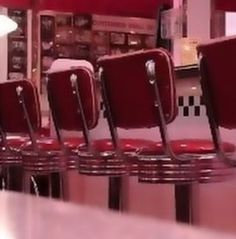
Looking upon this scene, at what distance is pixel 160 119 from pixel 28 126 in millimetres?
1313

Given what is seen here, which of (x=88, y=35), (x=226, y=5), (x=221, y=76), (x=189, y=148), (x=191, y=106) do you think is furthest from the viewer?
(x=88, y=35)

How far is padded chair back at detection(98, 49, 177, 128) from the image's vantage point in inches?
94.7

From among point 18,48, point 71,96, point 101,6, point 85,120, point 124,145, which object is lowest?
point 124,145

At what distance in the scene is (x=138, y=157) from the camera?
252 centimetres

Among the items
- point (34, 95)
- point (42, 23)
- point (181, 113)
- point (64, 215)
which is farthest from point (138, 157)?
point (42, 23)

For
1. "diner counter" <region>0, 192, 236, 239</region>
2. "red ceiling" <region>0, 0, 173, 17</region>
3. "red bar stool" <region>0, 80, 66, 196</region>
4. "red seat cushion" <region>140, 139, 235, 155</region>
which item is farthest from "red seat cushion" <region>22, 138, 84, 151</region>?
"red ceiling" <region>0, 0, 173, 17</region>

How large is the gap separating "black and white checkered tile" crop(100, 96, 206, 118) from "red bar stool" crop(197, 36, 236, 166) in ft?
3.17

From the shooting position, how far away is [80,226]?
5.33 ft

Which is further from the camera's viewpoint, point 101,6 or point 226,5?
point 101,6

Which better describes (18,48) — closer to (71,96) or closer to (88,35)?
(88,35)

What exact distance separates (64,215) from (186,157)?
0.67 m

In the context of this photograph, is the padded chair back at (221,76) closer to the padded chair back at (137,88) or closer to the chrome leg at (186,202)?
the padded chair back at (137,88)

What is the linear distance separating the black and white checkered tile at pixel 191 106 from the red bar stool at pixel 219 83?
0.97m

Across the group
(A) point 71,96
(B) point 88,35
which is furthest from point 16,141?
(B) point 88,35
